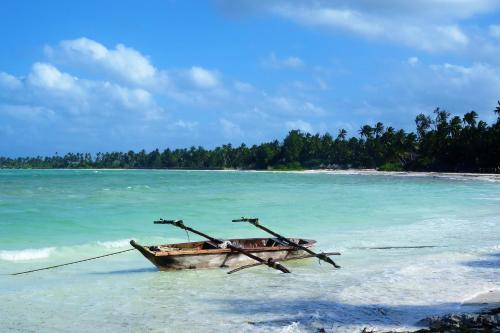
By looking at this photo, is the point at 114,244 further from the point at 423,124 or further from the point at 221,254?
the point at 423,124

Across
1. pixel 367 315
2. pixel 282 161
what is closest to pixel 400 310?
pixel 367 315

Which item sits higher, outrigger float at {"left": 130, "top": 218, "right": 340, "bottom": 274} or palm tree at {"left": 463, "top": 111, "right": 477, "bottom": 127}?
palm tree at {"left": 463, "top": 111, "right": 477, "bottom": 127}

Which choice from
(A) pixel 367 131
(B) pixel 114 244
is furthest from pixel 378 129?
(B) pixel 114 244

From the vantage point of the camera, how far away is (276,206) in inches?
1249

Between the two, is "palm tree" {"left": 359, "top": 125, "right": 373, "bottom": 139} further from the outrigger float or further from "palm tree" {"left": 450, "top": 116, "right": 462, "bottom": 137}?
the outrigger float

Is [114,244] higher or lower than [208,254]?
lower

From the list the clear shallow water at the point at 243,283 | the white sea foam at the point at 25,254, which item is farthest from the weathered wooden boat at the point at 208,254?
the white sea foam at the point at 25,254

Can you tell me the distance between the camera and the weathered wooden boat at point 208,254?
11.5 meters

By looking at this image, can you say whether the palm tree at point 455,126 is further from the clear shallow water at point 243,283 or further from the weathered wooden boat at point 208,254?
the weathered wooden boat at point 208,254

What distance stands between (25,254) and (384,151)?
96.3 m

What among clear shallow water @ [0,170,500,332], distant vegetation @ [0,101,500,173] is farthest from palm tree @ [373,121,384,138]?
clear shallow water @ [0,170,500,332]

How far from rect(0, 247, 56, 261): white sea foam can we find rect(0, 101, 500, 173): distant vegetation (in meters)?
71.4

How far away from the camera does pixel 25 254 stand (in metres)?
14.9

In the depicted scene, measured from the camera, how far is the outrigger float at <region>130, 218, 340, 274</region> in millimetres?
11492
